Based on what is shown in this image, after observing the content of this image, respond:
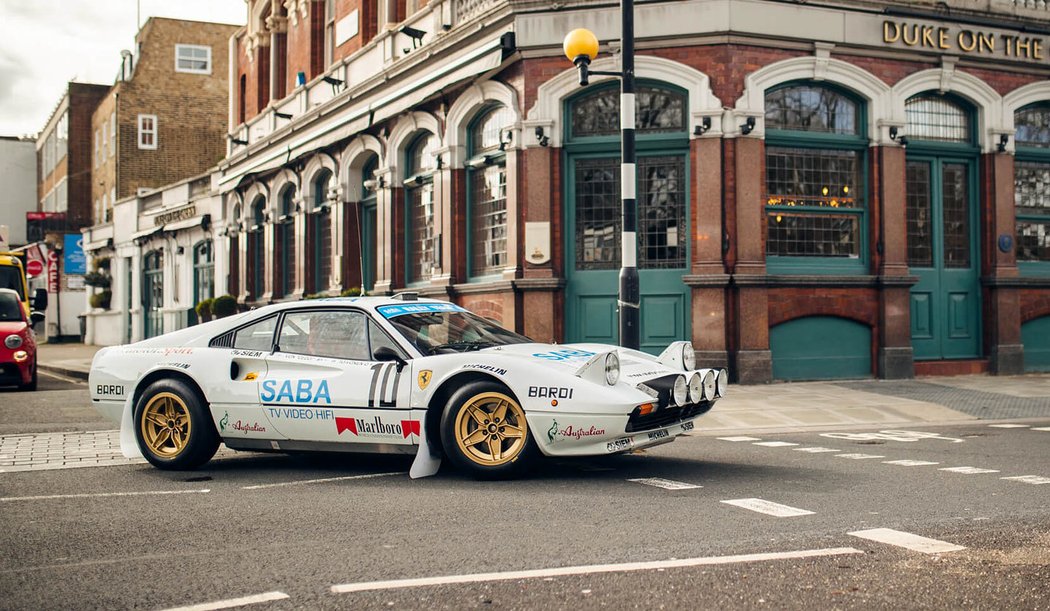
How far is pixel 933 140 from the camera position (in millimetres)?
17922

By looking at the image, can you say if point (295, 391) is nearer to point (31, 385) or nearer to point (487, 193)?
point (487, 193)

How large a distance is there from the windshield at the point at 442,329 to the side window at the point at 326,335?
0.26 m

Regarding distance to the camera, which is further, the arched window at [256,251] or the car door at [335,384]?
the arched window at [256,251]

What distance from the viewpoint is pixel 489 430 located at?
24.0 feet

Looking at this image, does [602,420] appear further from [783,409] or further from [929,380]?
[929,380]

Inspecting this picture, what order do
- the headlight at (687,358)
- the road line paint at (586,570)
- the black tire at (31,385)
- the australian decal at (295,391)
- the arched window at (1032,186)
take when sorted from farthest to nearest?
1. the arched window at (1032,186)
2. the black tire at (31,385)
3. the headlight at (687,358)
4. the australian decal at (295,391)
5. the road line paint at (586,570)

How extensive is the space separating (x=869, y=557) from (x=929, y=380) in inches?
496

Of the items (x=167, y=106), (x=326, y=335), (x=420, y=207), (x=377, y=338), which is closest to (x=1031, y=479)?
(x=377, y=338)

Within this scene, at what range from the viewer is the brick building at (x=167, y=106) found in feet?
163

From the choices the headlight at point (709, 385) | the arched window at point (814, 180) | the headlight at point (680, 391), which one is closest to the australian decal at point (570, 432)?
the headlight at point (680, 391)

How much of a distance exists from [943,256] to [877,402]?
18.8ft

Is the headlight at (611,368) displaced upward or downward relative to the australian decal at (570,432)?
upward

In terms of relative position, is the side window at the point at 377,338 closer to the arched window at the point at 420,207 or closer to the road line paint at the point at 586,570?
the road line paint at the point at 586,570

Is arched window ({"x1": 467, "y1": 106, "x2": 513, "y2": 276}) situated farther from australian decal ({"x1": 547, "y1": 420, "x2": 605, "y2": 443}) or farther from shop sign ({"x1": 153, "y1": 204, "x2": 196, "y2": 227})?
shop sign ({"x1": 153, "y1": 204, "x2": 196, "y2": 227})
